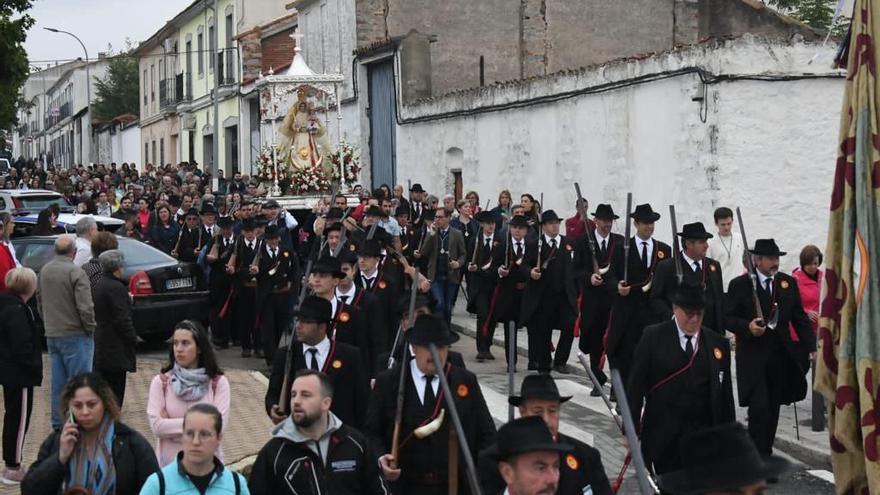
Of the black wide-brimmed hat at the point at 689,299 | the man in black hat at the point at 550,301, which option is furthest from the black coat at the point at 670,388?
the man in black hat at the point at 550,301

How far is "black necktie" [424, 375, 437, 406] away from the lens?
21.5 ft

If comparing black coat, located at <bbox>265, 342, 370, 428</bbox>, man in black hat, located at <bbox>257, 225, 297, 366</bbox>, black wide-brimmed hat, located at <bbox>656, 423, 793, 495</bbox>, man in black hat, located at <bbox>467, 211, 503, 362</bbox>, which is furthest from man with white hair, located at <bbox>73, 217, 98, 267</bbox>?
black wide-brimmed hat, located at <bbox>656, 423, 793, 495</bbox>

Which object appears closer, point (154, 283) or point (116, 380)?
point (116, 380)

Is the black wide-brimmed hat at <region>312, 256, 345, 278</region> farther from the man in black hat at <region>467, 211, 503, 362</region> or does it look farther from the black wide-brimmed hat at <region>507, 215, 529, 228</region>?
the man in black hat at <region>467, 211, 503, 362</region>

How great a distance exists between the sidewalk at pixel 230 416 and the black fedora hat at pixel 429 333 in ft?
9.21

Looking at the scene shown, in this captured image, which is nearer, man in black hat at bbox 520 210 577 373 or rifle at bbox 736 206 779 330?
rifle at bbox 736 206 779 330

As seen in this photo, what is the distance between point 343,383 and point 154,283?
8313mm

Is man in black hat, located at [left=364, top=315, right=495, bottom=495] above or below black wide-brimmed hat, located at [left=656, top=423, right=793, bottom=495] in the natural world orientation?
below

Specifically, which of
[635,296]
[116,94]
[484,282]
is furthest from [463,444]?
Answer: [116,94]

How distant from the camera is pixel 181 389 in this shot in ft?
22.6

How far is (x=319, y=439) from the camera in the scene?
586 cm

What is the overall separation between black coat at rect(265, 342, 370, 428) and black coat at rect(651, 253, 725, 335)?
417 centimetres

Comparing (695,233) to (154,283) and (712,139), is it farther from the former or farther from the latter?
(154,283)

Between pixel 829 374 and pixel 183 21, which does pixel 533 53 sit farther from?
pixel 829 374
